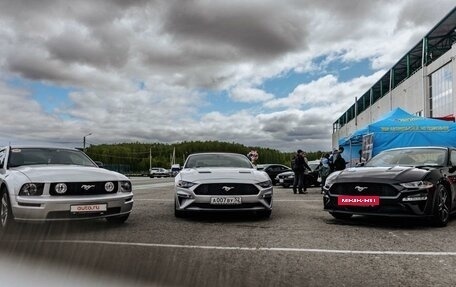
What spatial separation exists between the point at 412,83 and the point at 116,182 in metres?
41.3

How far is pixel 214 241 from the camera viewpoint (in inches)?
231

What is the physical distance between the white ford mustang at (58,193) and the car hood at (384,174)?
3706mm

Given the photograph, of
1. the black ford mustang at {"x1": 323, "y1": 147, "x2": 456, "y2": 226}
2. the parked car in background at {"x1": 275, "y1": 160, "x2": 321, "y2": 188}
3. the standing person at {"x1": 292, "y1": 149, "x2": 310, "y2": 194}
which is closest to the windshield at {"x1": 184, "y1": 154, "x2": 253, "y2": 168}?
the black ford mustang at {"x1": 323, "y1": 147, "x2": 456, "y2": 226}

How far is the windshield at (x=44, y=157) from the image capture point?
749 centimetres

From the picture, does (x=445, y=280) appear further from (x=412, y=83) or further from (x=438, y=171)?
(x=412, y=83)

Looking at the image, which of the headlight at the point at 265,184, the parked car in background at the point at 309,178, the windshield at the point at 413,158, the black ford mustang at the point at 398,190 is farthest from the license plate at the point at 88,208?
the parked car in background at the point at 309,178

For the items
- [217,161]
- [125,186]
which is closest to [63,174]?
[125,186]

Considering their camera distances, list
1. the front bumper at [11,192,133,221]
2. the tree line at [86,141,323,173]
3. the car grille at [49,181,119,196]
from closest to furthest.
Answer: the front bumper at [11,192,133,221], the car grille at [49,181,119,196], the tree line at [86,141,323,173]

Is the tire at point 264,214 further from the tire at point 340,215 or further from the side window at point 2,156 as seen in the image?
the side window at point 2,156

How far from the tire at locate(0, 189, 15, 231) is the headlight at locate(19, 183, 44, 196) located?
35 cm

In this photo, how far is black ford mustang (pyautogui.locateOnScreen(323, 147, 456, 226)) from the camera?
6785 mm

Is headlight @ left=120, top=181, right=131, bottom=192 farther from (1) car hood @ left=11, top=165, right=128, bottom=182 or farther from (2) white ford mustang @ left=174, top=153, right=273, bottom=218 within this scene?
(2) white ford mustang @ left=174, top=153, right=273, bottom=218

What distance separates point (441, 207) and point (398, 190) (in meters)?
0.96

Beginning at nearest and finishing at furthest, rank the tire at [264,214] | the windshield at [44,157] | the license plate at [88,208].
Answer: the license plate at [88,208] → the windshield at [44,157] → the tire at [264,214]
